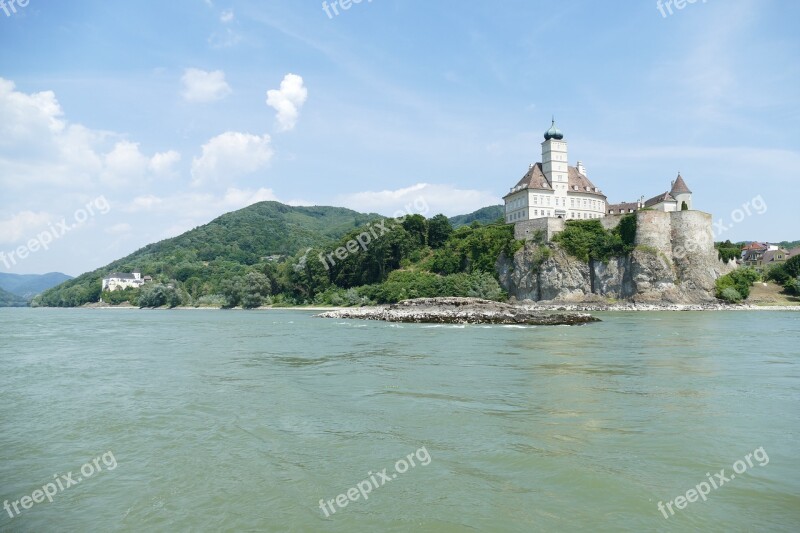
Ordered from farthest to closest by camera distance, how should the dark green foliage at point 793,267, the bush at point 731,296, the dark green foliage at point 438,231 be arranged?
the dark green foliage at point 438,231 → the dark green foliage at point 793,267 → the bush at point 731,296

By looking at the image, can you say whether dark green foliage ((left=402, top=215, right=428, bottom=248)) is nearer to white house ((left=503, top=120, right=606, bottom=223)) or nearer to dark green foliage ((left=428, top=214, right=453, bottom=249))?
dark green foliage ((left=428, top=214, right=453, bottom=249))

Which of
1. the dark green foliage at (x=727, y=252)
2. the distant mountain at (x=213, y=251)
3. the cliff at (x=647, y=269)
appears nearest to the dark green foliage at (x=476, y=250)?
the cliff at (x=647, y=269)

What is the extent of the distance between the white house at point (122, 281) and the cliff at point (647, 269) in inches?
3864

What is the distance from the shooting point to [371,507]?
613 centimetres

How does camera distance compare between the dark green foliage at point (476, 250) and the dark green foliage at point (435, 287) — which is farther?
the dark green foliage at point (476, 250)

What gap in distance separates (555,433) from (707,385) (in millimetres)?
6450

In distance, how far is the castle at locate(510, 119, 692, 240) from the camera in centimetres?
6612

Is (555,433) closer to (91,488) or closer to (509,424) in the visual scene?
(509,424)

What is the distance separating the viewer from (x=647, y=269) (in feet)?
184

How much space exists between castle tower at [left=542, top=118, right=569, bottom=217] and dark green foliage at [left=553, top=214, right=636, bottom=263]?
8291 millimetres

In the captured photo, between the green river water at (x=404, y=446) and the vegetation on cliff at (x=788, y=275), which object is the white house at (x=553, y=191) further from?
the green river water at (x=404, y=446)

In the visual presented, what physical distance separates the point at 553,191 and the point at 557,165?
3.47 m

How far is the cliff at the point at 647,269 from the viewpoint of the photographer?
55719mm

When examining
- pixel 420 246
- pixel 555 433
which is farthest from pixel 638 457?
pixel 420 246
